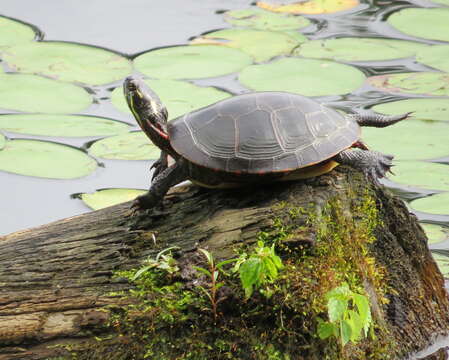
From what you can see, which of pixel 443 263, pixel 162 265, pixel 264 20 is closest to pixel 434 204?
pixel 443 263

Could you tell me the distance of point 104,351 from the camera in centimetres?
216

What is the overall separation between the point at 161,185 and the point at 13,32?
342 centimetres

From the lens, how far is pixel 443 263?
3.16m

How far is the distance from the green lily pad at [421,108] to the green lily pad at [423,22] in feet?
3.76

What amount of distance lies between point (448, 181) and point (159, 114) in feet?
5.20

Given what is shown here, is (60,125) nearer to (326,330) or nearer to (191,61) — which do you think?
(191,61)

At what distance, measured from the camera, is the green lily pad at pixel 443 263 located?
3.11 m

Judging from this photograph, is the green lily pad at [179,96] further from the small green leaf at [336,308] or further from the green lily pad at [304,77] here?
the small green leaf at [336,308]

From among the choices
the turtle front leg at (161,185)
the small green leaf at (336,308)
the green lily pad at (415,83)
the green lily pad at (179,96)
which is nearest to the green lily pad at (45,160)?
the green lily pad at (179,96)

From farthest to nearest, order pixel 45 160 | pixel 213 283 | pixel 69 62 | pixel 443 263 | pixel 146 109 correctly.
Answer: pixel 69 62
pixel 45 160
pixel 443 263
pixel 146 109
pixel 213 283

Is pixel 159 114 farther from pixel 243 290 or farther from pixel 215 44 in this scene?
pixel 215 44

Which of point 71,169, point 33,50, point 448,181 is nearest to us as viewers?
point 448,181

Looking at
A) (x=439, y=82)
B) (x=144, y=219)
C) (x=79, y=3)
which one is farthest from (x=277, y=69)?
(x=144, y=219)

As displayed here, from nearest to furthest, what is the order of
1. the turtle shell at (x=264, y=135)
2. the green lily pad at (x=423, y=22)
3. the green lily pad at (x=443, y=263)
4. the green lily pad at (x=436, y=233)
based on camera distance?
the turtle shell at (x=264, y=135) → the green lily pad at (x=443, y=263) → the green lily pad at (x=436, y=233) → the green lily pad at (x=423, y=22)
